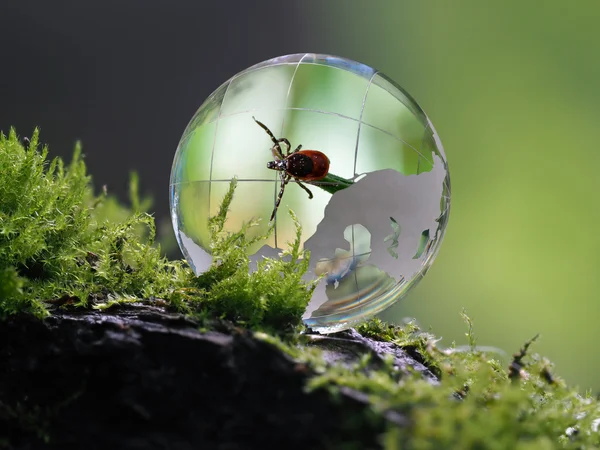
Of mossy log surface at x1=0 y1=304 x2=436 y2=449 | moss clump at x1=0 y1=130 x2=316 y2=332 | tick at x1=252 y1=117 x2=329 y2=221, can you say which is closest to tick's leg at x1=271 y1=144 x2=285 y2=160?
tick at x1=252 y1=117 x2=329 y2=221

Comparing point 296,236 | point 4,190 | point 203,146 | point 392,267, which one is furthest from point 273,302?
point 4,190

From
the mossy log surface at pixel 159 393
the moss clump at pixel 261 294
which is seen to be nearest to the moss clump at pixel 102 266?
the moss clump at pixel 261 294

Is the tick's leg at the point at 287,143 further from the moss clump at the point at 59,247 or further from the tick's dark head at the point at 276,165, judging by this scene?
the moss clump at the point at 59,247

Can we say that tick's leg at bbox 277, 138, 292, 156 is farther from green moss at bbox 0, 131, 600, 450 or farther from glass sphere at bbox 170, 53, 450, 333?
green moss at bbox 0, 131, 600, 450

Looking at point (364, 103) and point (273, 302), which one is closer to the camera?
point (273, 302)

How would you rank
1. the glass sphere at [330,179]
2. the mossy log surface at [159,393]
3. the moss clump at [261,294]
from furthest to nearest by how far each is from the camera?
1. the glass sphere at [330,179]
2. the moss clump at [261,294]
3. the mossy log surface at [159,393]

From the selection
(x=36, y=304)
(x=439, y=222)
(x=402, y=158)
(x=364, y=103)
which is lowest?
(x=36, y=304)

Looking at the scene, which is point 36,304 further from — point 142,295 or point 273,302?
point 273,302
